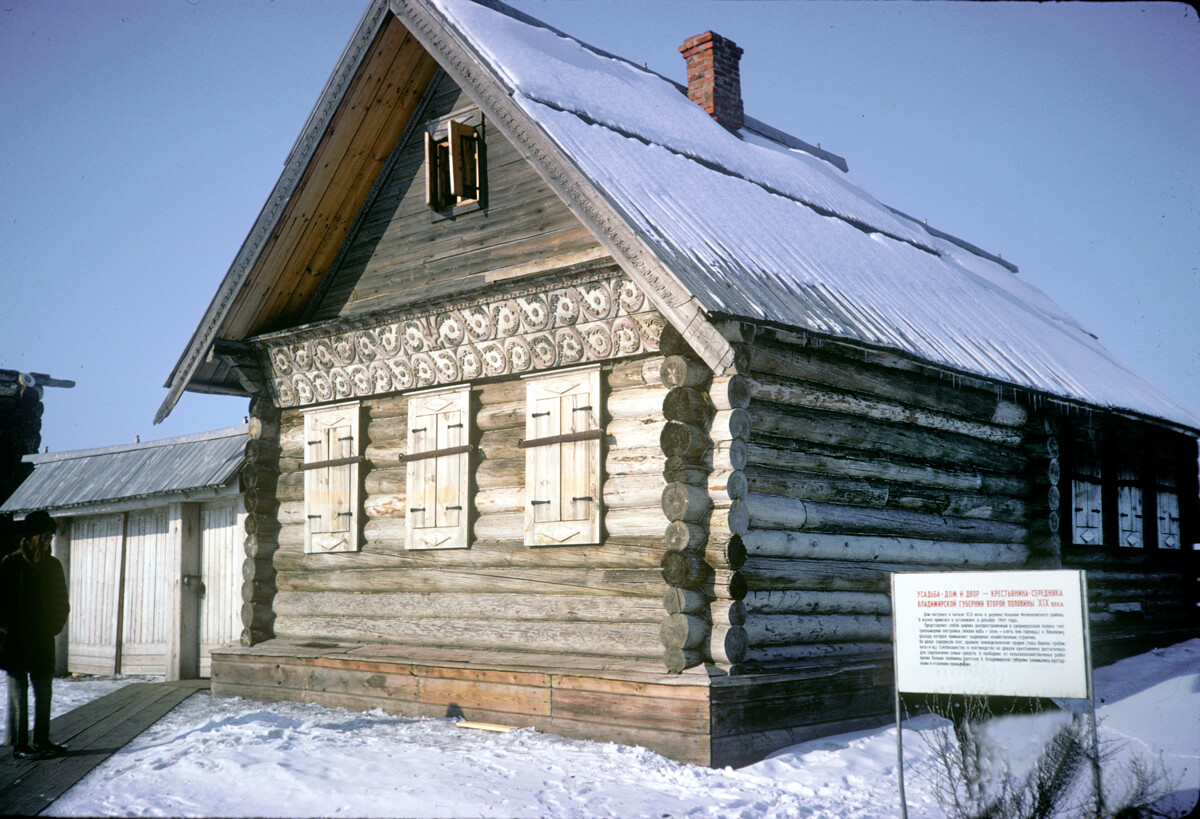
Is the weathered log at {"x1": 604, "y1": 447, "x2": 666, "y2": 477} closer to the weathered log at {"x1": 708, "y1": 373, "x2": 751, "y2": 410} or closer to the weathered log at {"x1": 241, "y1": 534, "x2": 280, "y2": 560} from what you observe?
the weathered log at {"x1": 708, "y1": 373, "x2": 751, "y2": 410}

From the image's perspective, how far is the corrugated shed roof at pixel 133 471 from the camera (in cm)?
1388

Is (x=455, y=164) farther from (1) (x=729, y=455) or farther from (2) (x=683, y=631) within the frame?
(2) (x=683, y=631)

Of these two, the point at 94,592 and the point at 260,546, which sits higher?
the point at 260,546

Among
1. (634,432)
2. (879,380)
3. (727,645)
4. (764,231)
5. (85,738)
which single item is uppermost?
(764,231)

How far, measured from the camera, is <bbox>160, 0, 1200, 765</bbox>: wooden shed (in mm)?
8539

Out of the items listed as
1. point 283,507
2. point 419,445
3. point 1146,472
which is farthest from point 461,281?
point 1146,472

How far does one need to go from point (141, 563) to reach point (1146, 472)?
1386 centimetres

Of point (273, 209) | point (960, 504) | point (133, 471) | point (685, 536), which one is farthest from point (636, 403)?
point (133, 471)

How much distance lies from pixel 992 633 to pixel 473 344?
220 inches

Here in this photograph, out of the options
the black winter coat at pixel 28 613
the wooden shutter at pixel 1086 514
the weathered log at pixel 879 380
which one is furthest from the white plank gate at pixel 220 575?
the wooden shutter at pixel 1086 514

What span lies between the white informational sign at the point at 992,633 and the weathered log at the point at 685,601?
1953 millimetres

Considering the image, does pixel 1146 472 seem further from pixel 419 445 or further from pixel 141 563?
pixel 141 563

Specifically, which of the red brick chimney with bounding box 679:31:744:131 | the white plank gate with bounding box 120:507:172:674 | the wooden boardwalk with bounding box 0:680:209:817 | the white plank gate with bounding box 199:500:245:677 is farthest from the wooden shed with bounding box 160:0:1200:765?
the white plank gate with bounding box 120:507:172:674

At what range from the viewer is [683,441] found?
8.39 meters
